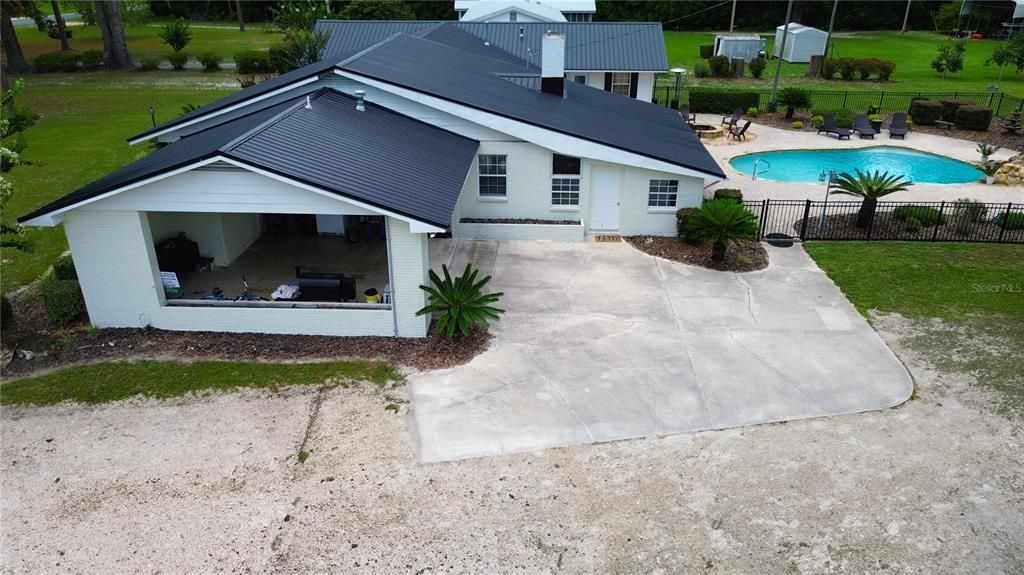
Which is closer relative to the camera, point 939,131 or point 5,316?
point 5,316

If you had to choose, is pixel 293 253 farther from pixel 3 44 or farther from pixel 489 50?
pixel 3 44

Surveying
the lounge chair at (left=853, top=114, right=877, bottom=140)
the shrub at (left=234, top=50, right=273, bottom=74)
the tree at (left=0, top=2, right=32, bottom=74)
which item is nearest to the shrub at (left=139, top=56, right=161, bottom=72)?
the tree at (left=0, top=2, right=32, bottom=74)

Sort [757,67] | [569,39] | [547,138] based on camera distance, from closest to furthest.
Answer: [547,138] → [569,39] → [757,67]

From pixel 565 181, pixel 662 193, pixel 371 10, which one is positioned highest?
pixel 371 10

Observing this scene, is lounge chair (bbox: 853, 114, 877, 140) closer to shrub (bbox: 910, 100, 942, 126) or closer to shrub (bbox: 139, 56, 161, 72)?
shrub (bbox: 910, 100, 942, 126)

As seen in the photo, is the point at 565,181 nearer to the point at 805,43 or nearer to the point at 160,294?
the point at 160,294

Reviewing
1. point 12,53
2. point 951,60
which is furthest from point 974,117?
point 12,53

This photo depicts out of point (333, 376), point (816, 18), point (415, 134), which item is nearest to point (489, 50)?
point (415, 134)

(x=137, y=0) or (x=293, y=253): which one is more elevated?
(x=137, y=0)
